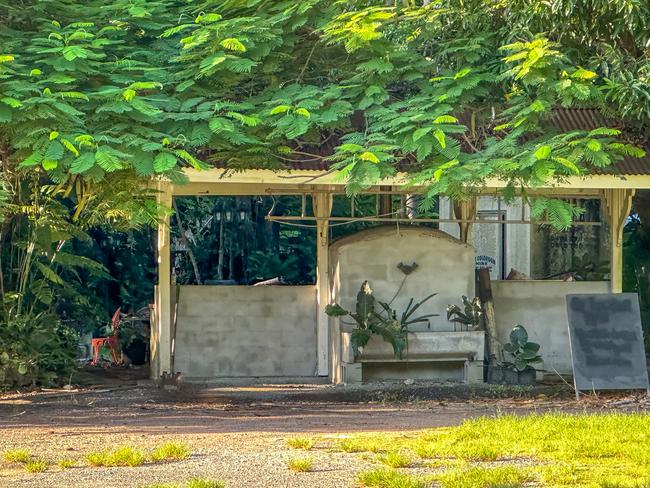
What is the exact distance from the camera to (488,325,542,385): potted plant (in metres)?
16.4

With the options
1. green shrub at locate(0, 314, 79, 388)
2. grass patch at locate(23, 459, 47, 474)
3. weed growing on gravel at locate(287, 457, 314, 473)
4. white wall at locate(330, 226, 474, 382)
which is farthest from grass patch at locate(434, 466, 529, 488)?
green shrub at locate(0, 314, 79, 388)

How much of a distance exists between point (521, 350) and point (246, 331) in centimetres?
415

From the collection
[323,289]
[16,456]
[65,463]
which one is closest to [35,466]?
[65,463]

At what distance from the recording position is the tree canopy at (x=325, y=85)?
12.1 meters

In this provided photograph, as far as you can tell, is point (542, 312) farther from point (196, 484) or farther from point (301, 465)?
point (196, 484)

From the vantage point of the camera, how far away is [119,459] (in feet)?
29.7

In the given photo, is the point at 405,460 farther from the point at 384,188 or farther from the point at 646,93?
the point at 384,188

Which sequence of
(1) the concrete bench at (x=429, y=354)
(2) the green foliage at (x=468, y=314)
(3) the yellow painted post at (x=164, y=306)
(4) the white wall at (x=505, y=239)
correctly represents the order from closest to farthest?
1. (1) the concrete bench at (x=429, y=354)
2. (2) the green foliage at (x=468, y=314)
3. (3) the yellow painted post at (x=164, y=306)
4. (4) the white wall at (x=505, y=239)

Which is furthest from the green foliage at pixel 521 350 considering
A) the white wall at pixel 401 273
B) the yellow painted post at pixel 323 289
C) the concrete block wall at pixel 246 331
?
the concrete block wall at pixel 246 331

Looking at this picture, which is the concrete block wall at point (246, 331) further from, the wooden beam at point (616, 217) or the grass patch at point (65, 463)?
the grass patch at point (65, 463)

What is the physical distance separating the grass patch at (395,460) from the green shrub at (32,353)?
317 inches

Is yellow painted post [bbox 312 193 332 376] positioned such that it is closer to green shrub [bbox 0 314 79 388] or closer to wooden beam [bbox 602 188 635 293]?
green shrub [bbox 0 314 79 388]

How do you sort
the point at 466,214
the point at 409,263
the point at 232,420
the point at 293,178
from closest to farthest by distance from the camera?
the point at 232,420, the point at 293,178, the point at 409,263, the point at 466,214

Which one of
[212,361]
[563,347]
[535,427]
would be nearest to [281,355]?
[212,361]
